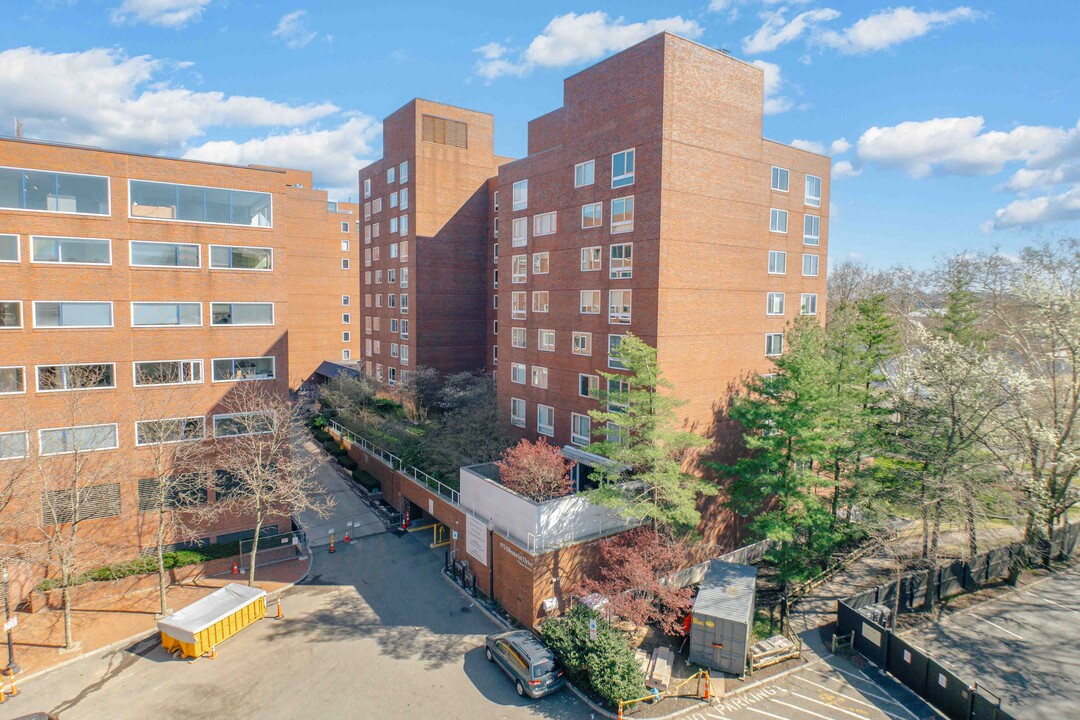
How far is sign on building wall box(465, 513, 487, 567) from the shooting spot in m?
25.8

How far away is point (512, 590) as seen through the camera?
24.1 meters

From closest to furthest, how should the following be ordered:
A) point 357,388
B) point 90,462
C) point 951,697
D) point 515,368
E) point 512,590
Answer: point 951,697 < point 512,590 < point 90,462 < point 515,368 < point 357,388

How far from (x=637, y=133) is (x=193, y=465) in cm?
2613

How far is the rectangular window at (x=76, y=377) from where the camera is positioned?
25.2m

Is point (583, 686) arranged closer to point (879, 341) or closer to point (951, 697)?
point (951, 697)

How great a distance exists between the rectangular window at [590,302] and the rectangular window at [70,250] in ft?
72.2

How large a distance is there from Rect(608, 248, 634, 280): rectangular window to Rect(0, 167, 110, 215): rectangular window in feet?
75.8

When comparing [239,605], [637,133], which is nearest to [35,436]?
[239,605]

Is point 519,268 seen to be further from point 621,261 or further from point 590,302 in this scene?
point 621,261

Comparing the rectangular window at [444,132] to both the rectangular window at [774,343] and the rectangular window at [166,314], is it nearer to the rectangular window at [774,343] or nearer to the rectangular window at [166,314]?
the rectangular window at [166,314]

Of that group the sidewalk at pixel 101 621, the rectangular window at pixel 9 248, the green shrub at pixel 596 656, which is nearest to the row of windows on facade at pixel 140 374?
the rectangular window at pixel 9 248

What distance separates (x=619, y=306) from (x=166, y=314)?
21549 millimetres

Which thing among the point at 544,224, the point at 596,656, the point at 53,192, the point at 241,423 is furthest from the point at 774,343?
the point at 53,192

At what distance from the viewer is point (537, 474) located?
80.9 ft
